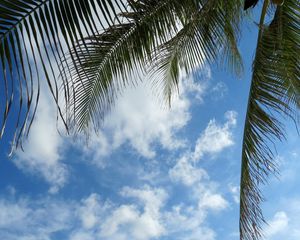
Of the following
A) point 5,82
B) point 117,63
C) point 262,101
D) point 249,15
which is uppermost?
point 249,15

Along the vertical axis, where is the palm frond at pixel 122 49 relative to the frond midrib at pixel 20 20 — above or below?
above

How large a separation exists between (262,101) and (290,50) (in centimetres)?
67

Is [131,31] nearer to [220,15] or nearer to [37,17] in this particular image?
[220,15]

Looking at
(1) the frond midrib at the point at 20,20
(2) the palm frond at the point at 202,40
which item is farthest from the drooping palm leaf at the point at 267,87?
(1) the frond midrib at the point at 20,20

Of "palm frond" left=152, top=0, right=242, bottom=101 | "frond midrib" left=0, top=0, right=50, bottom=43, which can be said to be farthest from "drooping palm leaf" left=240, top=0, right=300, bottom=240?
A: "frond midrib" left=0, top=0, right=50, bottom=43

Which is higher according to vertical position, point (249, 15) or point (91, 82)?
point (249, 15)

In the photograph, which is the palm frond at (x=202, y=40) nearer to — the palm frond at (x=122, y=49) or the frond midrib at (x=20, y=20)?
the palm frond at (x=122, y=49)

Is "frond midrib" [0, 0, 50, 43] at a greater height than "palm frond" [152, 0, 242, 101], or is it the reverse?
"palm frond" [152, 0, 242, 101]

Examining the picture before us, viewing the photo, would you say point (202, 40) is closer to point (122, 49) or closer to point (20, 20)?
point (122, 49)

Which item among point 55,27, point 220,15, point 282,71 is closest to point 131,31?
point 220,15

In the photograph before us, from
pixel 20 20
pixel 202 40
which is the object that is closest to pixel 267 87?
pixel 202 40

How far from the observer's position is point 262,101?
16.4 ft

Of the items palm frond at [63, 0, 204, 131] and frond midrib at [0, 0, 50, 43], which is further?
palm frond at [63, 0, 204, 131]

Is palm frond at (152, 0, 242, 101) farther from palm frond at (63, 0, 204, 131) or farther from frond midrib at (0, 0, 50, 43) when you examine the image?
frond midrib at (0, 0, 50, 43)
